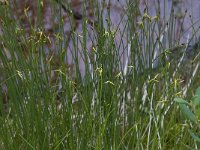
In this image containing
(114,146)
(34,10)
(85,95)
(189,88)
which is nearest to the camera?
(114,146)

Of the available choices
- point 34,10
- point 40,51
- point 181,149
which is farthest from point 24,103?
point 34,10

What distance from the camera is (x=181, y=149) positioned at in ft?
6.42

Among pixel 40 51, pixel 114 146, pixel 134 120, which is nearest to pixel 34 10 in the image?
pixel 40 51

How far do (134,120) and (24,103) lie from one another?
0.41m

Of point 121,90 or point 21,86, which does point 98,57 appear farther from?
point 21,86

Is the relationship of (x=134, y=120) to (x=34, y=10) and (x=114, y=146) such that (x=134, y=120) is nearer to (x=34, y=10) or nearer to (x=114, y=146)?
(x=114, y=146)

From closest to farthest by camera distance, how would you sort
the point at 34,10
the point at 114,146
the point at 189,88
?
1. the point at 114,146
2. the point at 189,88
3. the point at 34,10

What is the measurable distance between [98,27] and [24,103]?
0.40 metres

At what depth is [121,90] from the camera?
7.06 ft

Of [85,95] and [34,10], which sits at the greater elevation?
[34,10]

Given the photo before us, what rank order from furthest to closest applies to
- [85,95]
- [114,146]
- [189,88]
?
[189,88] < [85,95] < [114,146]

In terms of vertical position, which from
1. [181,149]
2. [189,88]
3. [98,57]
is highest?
[98,57]

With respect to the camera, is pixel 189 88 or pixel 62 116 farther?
pixel 189 88

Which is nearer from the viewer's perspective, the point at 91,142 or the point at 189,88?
the point at 91,142
